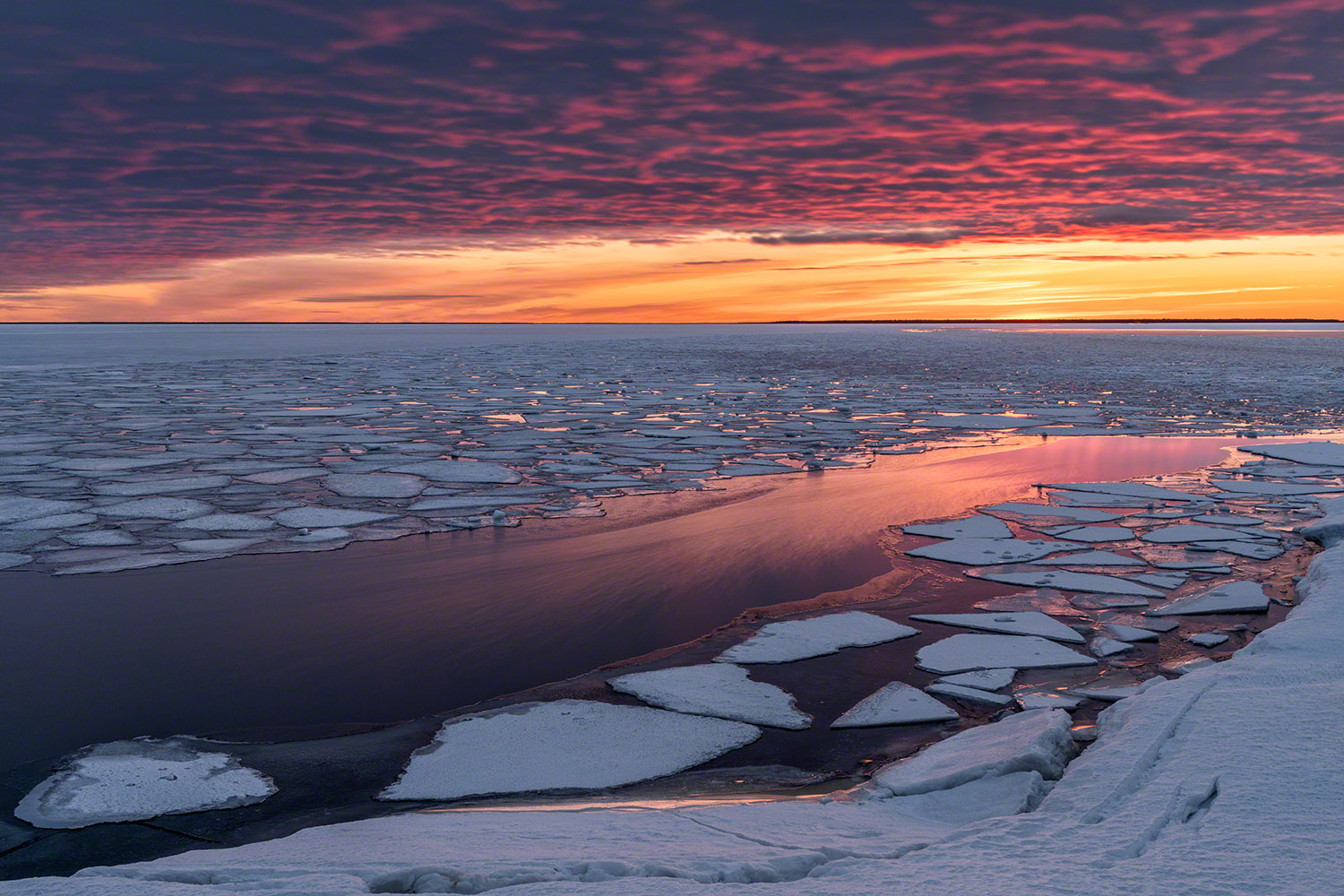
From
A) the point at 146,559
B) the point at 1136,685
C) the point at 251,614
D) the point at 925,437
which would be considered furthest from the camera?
the point at 925,437

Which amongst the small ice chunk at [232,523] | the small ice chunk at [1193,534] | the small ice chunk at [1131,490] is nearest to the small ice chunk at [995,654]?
the small ice chunk at [1193,534]

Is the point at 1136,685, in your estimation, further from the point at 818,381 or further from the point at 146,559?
the point at 818,381

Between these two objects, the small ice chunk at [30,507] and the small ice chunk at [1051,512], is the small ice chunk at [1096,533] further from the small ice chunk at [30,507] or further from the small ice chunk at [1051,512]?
the small ice chunk at [30,507]

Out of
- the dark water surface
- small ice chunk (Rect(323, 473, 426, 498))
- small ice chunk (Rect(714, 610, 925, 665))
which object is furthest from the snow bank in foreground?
small ice chunk (Rect(323, 473, 426, 498))

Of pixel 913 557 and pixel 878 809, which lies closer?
pixel 878 809

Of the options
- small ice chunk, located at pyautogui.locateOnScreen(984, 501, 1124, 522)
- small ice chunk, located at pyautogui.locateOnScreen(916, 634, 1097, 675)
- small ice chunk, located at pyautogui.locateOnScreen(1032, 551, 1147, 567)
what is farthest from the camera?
small ice chunk, located at pyautogui.locateOnScreen(984, 501, 1124, 522)

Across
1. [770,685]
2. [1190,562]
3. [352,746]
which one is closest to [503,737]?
[352,746]

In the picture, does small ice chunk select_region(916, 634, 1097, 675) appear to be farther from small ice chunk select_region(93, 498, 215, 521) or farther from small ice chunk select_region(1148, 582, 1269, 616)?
small ice chunk select_region(93, 498, 215, 521)
